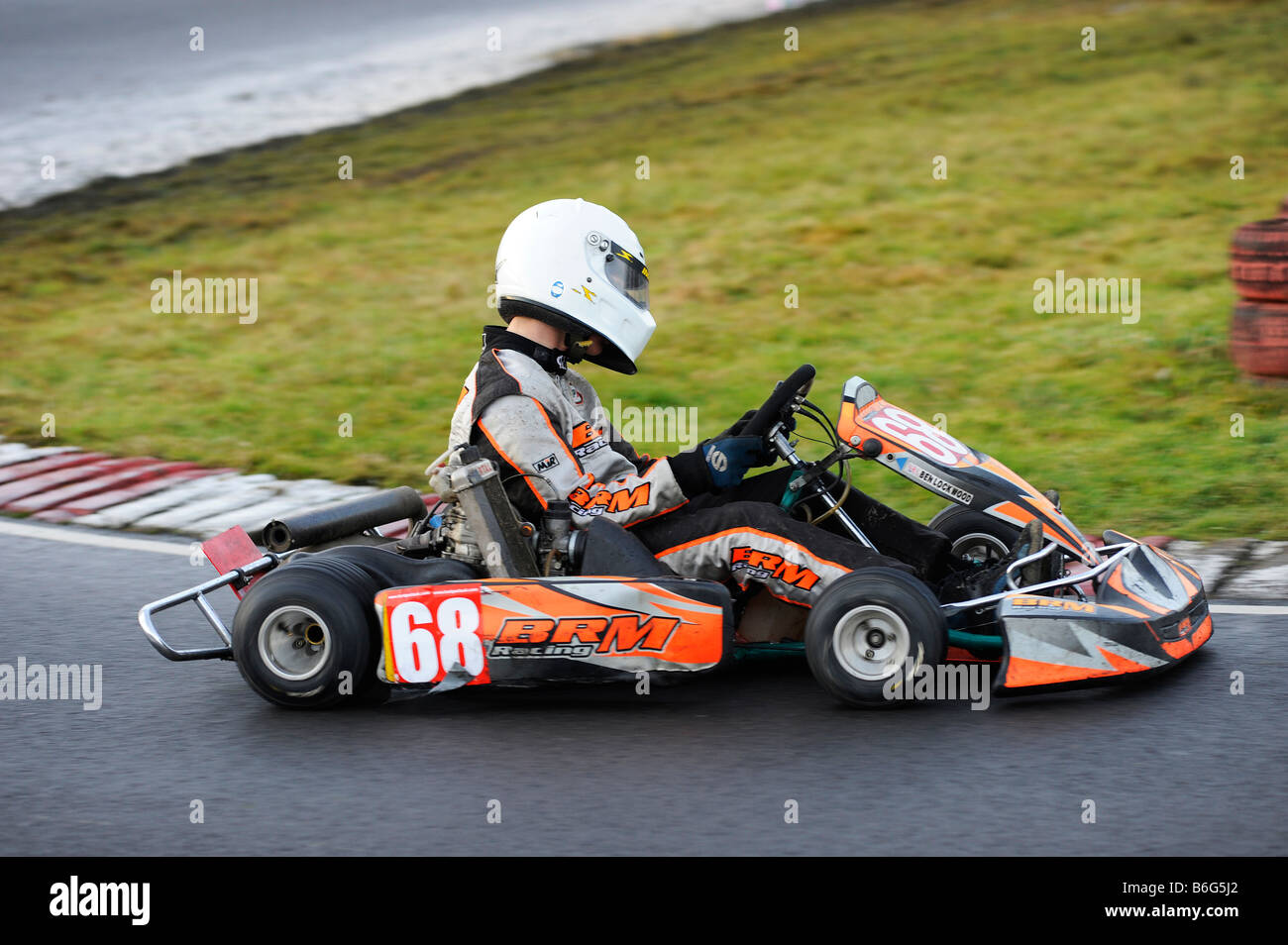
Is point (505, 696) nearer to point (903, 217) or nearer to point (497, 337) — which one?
point (497, 337)

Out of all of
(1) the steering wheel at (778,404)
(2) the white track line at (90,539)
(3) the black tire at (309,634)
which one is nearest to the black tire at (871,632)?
(1) the steering wheel at (778,404)

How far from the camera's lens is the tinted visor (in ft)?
15.0

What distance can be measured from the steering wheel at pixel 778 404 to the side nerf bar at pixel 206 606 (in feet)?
4.57

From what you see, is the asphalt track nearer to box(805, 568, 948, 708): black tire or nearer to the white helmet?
box(805, 568, 948, 708): black tire

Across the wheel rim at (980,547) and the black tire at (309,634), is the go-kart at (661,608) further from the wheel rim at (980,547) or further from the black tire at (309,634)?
the wheel rim at (980,547)

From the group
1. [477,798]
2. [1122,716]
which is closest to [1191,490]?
[1122,716]

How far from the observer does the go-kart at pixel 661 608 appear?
4.11m

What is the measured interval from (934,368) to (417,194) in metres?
4.45

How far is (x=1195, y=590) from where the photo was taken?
4449mm

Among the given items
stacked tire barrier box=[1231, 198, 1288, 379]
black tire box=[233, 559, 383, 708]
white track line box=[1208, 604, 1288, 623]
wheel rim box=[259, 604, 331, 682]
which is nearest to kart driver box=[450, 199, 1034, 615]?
black tire box=[233, 559, 383, 708]

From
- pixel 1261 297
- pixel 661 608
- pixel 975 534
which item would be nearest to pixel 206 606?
pixel 661 608

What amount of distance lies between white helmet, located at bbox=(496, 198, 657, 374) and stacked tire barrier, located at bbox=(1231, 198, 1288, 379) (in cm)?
369

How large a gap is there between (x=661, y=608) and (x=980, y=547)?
3.95 feet

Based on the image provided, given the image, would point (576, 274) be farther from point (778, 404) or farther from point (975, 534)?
point (975, 534)
